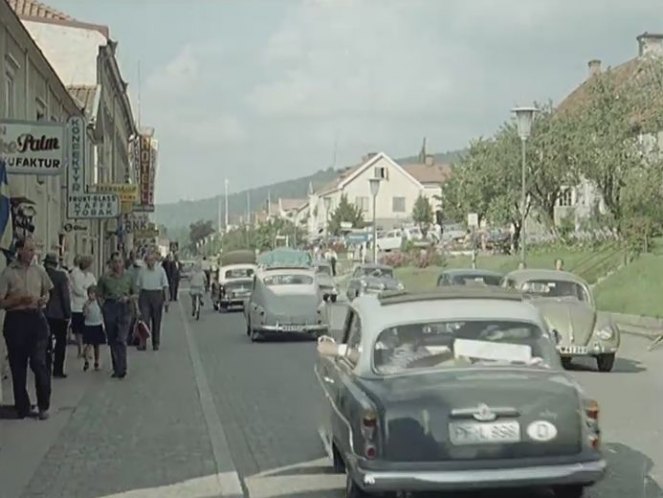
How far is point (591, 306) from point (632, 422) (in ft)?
22.4

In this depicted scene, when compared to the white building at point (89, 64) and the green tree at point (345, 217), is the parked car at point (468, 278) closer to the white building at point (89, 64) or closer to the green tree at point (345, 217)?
the white building at point (89, 64)

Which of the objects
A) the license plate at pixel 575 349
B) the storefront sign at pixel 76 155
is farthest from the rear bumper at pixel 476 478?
the storefront sign at pixel 76 155

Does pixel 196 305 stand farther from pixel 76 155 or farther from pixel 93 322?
pixel 93 322

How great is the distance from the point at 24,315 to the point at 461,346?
5732mm

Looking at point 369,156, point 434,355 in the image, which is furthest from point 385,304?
point 369,156

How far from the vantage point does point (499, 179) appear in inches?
2307

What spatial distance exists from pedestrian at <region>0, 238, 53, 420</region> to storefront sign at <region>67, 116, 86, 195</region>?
13.7m

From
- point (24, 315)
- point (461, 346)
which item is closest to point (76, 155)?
point (24, 315)

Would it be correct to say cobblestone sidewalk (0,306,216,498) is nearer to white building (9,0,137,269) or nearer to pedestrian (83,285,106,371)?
pedestrian (83,285,106,371)

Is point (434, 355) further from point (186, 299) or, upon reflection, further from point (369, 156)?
point (369, 156)

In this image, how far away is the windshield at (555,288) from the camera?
20.2 metres

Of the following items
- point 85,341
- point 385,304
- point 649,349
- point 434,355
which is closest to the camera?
point 434,355

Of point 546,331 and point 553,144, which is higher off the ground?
point 553,144

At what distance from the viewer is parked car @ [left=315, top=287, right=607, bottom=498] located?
766 cm
